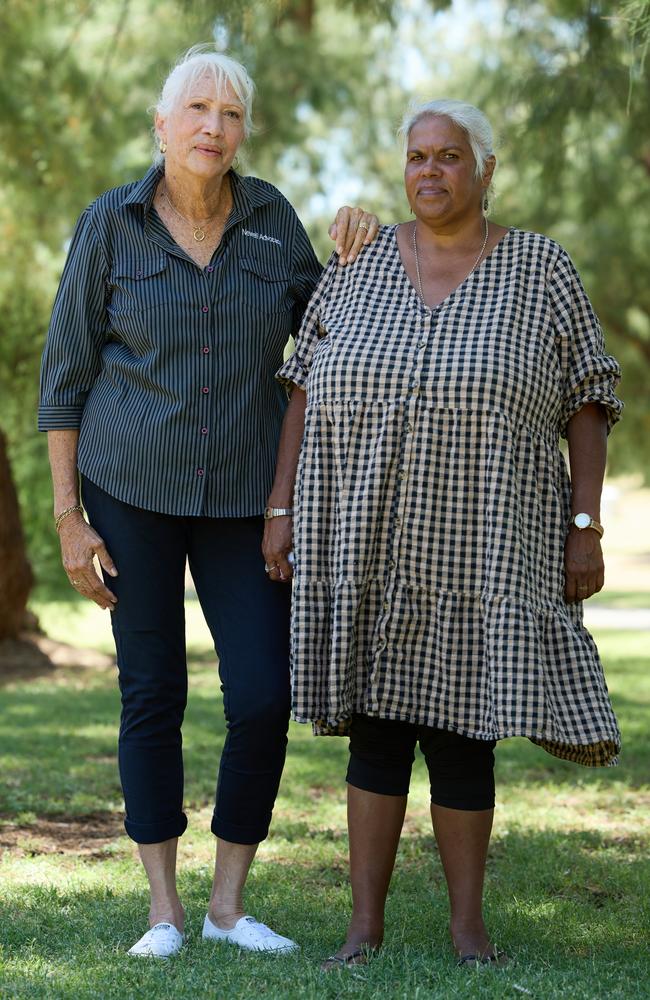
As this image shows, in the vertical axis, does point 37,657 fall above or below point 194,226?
below

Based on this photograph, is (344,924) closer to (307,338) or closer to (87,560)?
(87,560)

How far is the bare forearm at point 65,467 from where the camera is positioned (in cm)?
334

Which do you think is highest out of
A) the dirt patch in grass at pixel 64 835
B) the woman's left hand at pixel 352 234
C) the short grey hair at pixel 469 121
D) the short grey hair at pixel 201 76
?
the short grey hair at pixel 201 76

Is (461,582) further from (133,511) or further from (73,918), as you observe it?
(73,918)

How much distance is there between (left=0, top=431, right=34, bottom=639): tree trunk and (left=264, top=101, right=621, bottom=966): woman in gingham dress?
20.6 ft

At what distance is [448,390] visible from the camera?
3023 mm

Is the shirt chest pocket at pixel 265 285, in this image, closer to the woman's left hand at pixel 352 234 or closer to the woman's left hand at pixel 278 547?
the woman's left hand at pixel 352 234

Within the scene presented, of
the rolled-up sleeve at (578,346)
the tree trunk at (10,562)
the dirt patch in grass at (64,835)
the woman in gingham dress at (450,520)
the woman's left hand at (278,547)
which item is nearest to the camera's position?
the woman in gingham dress at (450,520)

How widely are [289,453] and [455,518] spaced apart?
49 centimetres

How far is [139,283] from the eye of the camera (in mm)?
3281

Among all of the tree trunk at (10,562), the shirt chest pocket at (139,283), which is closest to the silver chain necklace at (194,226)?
the shirt chest pocket at (139,283)

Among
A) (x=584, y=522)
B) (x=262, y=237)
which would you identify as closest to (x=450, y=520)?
(x=584, y=522)

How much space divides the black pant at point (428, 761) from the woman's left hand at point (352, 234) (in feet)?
3.90

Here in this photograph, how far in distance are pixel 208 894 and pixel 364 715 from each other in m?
0.96
